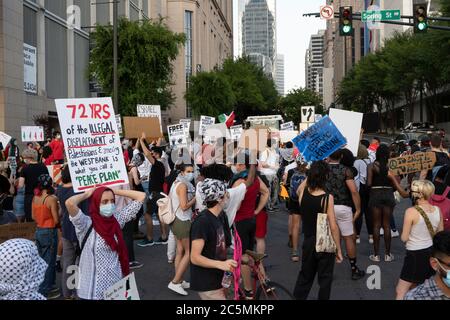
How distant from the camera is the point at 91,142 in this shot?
6.08 m

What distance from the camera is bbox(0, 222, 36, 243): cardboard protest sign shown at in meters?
5.82

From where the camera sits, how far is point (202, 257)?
4.26 meters

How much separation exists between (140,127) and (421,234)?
699 cm

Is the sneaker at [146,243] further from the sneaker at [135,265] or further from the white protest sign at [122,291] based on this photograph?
the white protest sign at [122,291]

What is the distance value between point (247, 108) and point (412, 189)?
7133cm

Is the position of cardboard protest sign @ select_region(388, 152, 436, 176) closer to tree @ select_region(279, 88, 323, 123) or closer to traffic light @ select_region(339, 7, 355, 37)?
traffic light @ select_region(339, 7, 355, 37)

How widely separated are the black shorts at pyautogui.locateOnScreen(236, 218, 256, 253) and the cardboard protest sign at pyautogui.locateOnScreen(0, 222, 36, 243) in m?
2.36

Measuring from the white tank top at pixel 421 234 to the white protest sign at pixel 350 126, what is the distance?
335cm

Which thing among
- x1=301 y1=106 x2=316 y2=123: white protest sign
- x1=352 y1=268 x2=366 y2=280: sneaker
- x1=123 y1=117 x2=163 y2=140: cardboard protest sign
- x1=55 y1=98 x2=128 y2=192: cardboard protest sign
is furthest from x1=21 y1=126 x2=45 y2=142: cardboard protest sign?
x1=352 y1=268 x2=366 y2=280: sneaker

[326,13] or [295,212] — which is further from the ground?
[326,13]

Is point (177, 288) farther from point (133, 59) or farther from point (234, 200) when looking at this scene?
point (133, 59)

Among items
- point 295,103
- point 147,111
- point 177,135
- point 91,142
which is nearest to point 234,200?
point 91,142

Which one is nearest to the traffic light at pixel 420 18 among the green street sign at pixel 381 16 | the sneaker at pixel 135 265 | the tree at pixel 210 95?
the green street sign at pixel 381 16

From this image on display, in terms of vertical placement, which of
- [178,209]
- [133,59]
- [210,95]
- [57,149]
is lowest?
[178,209]
